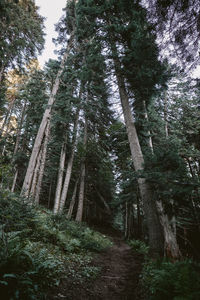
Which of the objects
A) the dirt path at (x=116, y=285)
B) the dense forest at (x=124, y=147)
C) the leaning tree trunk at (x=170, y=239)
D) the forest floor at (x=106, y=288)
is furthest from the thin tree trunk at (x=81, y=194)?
the leaning tree trunk at (x=170, y=239)

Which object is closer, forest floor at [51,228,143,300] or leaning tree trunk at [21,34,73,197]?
forest floor at [51,228,143,300]

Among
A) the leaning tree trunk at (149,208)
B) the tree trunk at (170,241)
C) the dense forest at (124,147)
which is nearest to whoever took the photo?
the dense forest at (124,147)

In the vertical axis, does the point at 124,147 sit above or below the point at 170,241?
above

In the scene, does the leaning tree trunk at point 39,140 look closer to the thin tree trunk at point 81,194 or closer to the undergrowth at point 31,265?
the undergrowth at point 31,265

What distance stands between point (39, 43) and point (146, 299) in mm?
16336

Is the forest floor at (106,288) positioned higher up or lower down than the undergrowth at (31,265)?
lower down

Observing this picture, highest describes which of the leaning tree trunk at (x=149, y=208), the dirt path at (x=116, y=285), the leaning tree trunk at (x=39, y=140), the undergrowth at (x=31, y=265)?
the leaning tree trunk at (x=39, y=140)

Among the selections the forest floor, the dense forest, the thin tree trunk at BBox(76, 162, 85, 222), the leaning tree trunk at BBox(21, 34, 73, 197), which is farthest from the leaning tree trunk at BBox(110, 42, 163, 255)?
the thin tree trunk at BBox(76, 162, 85, 222)

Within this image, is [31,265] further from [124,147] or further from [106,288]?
[124,147]

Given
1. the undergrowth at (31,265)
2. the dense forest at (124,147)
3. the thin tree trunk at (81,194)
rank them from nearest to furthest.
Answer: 1. the undergrowth at (31,265)
2. the dense forest at (124,147)
3. the thin tree trunk at (81,194)

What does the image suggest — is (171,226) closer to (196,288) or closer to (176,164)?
(176,164)

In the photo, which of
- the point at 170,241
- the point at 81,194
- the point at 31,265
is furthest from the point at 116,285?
the point at 81,194

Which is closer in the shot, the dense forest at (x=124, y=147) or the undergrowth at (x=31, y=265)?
the undergrowth at (x=31, y=265)

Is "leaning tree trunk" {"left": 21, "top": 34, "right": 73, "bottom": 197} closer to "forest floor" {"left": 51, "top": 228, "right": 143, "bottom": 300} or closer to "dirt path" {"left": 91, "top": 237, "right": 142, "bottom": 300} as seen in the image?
"dirt path" {"left": 91, "top": 237, "right": 142, "bottom": 300}
